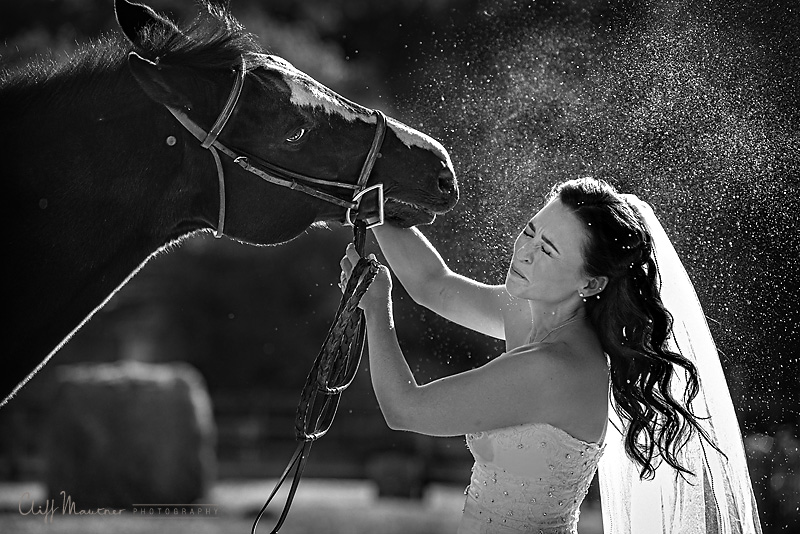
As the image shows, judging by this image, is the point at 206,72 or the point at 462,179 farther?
the point at 462,179

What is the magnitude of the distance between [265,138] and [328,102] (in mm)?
221

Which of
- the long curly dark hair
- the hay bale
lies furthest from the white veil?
the hay bale

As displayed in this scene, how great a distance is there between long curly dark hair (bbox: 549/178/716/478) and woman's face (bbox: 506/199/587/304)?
0.09 ft

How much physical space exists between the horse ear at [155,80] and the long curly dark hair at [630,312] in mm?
1139

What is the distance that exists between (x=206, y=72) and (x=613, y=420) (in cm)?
169

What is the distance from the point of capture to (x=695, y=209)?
3891 mm

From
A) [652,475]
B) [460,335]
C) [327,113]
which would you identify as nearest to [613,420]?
[652,475]

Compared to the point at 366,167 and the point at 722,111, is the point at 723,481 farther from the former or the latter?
the point at 722,111

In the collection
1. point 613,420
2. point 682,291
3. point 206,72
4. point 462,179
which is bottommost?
point 613,420

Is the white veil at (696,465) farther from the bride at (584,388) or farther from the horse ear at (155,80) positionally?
the horse ear at (155,80)

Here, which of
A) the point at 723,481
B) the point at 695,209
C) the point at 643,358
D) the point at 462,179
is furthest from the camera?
the point at 462,179

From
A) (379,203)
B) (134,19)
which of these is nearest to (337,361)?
(379,203)

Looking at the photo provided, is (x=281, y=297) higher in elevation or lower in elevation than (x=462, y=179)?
higher

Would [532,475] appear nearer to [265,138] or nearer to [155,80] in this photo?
[265,138]
